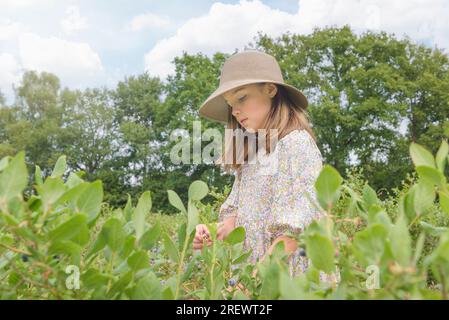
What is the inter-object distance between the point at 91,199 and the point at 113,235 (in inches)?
2.1

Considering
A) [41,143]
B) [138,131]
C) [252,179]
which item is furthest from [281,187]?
[41,143]

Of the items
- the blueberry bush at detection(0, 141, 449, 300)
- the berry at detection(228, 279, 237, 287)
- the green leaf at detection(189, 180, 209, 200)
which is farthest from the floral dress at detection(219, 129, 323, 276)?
the blueberry bush at detection(0, 141, 449, 300)

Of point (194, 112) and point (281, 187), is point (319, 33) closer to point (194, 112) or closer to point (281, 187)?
point (194, 112)

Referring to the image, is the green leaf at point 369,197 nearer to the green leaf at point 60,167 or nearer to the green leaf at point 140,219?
the green leaf at point 140,219

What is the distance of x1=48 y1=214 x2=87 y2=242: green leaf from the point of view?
1.79 feet

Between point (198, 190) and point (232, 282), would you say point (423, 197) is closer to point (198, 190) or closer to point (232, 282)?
point (198, 190)

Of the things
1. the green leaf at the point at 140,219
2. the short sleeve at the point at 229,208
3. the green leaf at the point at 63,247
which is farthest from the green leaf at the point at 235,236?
the short sleeve at the point at 229,208

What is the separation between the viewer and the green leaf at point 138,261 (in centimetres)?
60

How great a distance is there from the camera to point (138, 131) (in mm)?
33031

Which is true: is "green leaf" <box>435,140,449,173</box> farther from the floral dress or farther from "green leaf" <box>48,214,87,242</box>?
the floral dress

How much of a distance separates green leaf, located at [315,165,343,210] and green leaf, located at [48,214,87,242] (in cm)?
27

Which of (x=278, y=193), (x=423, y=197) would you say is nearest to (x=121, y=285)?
(x=423, y=197)

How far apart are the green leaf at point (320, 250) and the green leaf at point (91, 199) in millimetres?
266
